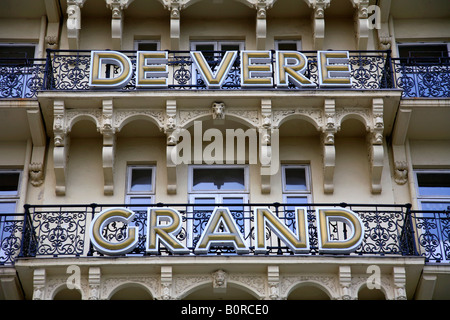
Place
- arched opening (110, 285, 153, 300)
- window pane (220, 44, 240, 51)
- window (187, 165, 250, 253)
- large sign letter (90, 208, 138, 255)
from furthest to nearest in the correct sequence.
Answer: window pane (220, 44, 240, 51), window (187, 165, 250, 253), arched opening (110, 285, 153, 300), large sign letter (90, 208, 138, 255)

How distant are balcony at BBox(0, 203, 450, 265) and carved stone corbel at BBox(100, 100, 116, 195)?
2.47 ft

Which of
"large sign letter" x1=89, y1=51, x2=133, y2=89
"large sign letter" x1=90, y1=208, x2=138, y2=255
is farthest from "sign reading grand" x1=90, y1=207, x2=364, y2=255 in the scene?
"large sign letter" x1=89, y1=51, x2=133, y2=89

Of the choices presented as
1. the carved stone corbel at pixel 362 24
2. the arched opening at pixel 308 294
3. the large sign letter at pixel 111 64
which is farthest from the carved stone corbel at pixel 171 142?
the carved stone corbel at pixel 362 24

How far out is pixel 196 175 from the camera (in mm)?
23469

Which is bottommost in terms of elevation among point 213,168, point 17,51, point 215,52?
point 213,168

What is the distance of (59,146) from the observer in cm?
2278

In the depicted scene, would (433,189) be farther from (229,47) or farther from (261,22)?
(229,47)

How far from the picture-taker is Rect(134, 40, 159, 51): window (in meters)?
25.3

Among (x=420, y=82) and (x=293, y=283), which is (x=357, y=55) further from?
(x=293, y=283)

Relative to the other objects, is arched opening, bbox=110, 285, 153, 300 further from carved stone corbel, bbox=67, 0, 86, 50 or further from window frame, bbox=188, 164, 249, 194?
carved stone corbel, bbox=67, 0, 86, 50

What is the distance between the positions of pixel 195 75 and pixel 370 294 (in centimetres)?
695

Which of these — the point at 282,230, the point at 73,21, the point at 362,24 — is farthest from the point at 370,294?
the point at 73,21

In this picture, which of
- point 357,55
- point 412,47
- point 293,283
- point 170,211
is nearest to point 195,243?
point 170,211

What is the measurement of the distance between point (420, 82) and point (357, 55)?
66.5 inches
